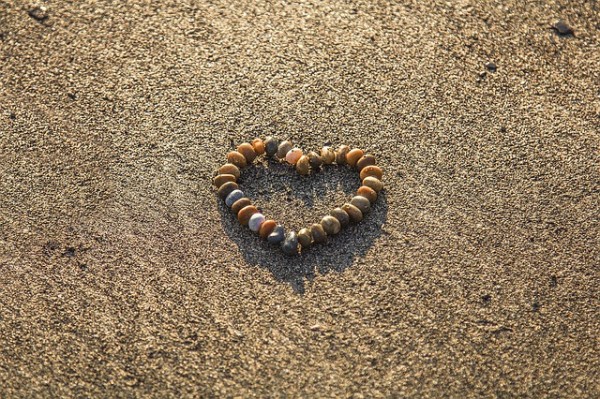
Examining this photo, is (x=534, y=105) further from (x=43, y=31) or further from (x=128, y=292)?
(x=43, y=31)

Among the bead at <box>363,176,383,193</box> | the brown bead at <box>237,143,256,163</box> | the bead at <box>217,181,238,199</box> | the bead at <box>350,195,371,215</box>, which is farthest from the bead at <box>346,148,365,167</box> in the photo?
the bead at <box>217,181,238,199</box>

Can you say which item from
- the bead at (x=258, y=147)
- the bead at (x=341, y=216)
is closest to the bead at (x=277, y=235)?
the bead at (x=341, y=216)

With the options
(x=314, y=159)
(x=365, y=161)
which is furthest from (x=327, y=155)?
(x=365, y=161)

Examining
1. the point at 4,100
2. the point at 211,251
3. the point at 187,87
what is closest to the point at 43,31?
the point at 4,100

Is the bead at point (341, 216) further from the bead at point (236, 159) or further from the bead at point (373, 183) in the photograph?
the bead at point (236, 159)

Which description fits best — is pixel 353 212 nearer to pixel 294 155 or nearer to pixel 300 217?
pixel 300 217
